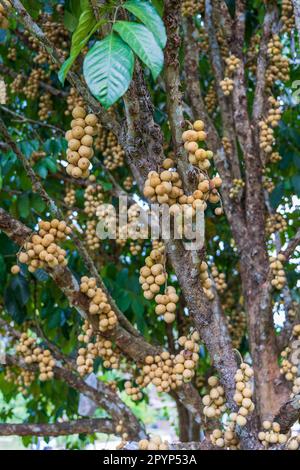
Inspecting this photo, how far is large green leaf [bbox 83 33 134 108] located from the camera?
0.85m

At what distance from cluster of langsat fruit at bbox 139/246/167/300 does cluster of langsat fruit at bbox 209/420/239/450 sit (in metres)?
0.45

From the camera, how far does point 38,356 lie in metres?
2.18

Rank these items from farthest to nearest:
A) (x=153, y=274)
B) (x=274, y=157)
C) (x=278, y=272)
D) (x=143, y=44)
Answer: (x=274, y=157), (x=278, y=272), (x=153, y=274), (x=143, y=44)

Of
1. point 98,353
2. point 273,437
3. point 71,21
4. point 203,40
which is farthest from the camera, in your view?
point 203,40

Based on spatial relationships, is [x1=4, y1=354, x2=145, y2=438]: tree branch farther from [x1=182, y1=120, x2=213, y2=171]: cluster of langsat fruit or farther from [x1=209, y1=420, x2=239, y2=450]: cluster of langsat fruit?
[x1=182, y1=120, x2=213, y2=171]: cluster of langsat fruit

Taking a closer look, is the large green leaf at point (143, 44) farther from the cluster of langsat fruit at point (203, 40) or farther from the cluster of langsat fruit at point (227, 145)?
the cluster of langsat fruit at point (203, 40)

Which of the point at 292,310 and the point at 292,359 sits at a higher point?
the point at 292,310

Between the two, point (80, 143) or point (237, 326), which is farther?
point (237, 326)

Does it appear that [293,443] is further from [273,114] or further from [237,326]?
[237,326]

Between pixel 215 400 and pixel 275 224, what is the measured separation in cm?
116

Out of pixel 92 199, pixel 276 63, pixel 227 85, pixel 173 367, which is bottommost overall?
pixel 173 367

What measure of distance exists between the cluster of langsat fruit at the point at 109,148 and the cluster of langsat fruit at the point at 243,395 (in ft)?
5.73

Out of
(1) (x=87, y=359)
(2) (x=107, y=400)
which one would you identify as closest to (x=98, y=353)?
(1) (x=87, y=359)
